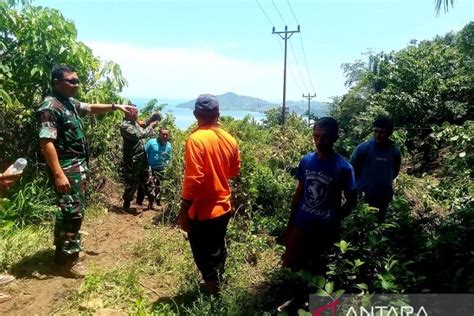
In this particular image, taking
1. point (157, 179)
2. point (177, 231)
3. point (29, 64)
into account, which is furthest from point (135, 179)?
point (29, 64)

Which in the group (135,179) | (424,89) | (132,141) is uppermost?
(424,89)

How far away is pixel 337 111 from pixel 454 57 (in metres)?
11.1

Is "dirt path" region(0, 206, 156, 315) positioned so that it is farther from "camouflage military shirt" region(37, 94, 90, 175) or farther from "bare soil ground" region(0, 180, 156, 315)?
"camouflage military shirt" region(37, 94, 90, 175)

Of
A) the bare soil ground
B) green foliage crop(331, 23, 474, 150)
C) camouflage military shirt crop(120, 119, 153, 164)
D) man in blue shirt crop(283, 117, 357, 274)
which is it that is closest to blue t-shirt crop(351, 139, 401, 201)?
man in blue shirt crop(283, 117, 357, 274)

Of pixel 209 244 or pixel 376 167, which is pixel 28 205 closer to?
pixel 209 244

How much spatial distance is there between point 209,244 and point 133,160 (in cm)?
313

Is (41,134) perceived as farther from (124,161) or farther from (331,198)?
(124,161)

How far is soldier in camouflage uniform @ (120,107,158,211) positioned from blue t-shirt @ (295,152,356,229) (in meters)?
3.44

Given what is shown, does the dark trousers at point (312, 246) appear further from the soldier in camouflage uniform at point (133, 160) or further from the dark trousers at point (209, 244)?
the soldier in camouflage uniform at point (133, 160)

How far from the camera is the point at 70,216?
10.9 ft

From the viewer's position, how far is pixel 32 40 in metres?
4.59

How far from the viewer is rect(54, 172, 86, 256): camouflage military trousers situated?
3.31 m

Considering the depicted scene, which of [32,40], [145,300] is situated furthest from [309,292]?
[32,40]

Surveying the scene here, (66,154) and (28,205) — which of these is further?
A: (28,205)
